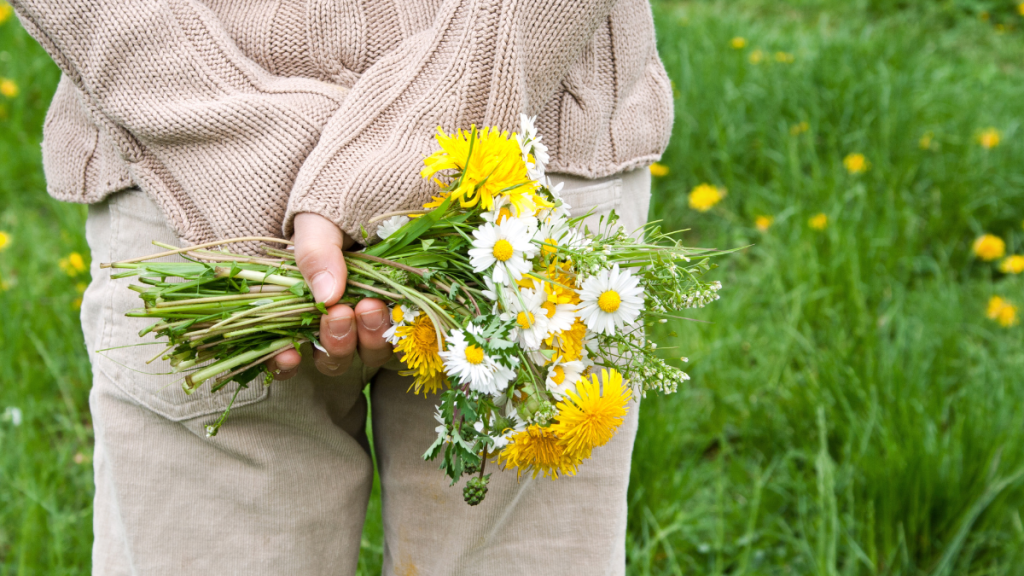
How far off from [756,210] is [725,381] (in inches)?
33.2

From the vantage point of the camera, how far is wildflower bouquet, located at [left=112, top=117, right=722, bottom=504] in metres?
0.85

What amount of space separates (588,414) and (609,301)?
0.41 feet

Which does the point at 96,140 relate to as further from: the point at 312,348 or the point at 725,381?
the point at 725,381

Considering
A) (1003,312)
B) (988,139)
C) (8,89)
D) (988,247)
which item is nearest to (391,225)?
(1003,312)

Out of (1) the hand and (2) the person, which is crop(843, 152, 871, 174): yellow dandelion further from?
(1) the hand

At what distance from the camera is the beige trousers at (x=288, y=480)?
3.37 ft

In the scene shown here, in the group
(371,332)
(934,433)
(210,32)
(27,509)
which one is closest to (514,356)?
(371,332)

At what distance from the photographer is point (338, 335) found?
874 millimetres

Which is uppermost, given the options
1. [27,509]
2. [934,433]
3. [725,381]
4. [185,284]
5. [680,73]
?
[680,73]

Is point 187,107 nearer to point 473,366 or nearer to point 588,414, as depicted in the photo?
point 473,366

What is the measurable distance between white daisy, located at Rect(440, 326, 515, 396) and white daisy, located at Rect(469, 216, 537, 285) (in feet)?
0.23

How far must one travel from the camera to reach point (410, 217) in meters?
0.94

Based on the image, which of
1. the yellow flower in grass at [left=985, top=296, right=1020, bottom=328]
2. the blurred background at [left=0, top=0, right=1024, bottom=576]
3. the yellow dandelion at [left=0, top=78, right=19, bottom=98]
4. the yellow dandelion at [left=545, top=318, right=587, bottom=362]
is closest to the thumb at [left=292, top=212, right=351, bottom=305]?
the yellow dandelion at [left=545, top=318, right=587, bottom=362]

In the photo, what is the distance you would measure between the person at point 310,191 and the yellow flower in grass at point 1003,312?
5.20 feet
